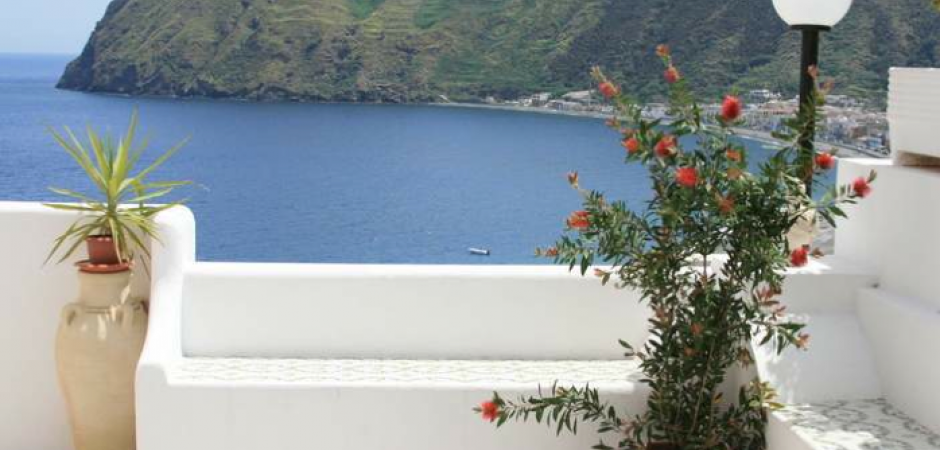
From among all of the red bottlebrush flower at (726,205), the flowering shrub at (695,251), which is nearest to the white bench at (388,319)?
the flowering shrub at (695,251)

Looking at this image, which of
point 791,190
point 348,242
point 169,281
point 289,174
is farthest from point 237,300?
point 289,174

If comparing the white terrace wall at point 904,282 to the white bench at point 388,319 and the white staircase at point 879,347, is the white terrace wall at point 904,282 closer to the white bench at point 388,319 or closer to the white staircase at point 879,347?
the white staircase at point 879,347

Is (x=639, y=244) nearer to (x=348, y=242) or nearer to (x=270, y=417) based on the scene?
(x=270, y=417)

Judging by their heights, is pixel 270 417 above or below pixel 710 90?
below

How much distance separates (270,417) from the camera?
3.78m

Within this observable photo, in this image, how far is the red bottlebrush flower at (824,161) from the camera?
10.9 ft

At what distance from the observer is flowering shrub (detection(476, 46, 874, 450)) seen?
10.9 ft

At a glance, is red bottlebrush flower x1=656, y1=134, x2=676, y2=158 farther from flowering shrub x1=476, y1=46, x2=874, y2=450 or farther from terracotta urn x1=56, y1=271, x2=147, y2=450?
terracotta urn x1=56, y1=271, x2=147, y2=450

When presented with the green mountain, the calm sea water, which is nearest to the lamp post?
the calm sea water

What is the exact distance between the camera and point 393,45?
6644 centimetres

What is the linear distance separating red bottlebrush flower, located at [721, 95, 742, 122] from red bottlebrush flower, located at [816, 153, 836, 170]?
11.7 inches

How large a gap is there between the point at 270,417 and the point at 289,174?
5327 cm

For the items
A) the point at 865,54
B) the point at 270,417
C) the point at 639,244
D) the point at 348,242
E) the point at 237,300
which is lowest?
the point at 348,242

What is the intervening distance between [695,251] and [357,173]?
173 ft
